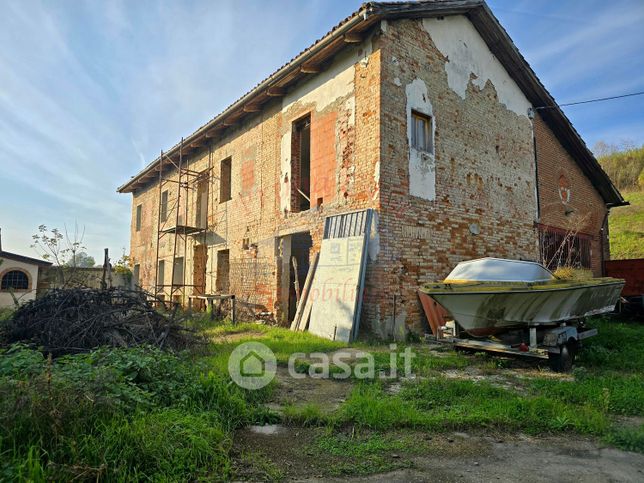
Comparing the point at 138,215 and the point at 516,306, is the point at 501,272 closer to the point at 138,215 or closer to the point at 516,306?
the point at 516,306

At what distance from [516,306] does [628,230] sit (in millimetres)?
21712

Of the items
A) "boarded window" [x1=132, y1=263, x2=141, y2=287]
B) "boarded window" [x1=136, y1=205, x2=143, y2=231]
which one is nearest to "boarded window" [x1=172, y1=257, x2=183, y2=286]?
"boarded window" [x1=132, y1=263, x2=141, y2=287]

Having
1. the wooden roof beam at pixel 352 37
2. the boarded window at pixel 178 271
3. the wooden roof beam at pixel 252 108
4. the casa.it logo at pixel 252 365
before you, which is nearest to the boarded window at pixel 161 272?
the boarded window at pixel 178 271

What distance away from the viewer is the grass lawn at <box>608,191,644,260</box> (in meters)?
20.2

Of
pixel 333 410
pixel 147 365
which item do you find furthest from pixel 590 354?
pixel 147 365

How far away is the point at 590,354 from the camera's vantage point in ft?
20.6

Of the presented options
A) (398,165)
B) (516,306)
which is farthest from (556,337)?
(398,165)

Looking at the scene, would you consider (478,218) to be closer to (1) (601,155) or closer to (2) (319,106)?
(2) (319,106)

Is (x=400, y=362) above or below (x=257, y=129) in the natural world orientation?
below

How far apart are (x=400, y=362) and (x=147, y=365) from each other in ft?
11.5

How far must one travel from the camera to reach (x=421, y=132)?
8852mm

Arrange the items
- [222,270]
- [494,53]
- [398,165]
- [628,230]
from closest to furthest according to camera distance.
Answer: [398,165] < [494,53] < [222,270] < [628,230]

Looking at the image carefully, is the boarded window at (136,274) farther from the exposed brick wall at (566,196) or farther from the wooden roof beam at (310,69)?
the exposed brick wall at (566,196)

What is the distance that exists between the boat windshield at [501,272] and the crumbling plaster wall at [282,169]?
7.73 feet
